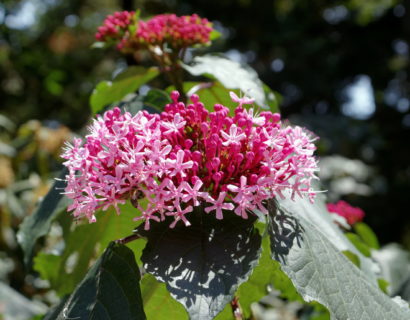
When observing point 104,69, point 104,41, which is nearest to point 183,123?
point 104,41

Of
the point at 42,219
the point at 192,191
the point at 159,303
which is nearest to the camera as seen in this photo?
the point at 192,191

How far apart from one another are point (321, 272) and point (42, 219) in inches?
28.5

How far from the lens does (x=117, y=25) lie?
152 cm

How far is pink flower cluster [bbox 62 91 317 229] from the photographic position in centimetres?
86

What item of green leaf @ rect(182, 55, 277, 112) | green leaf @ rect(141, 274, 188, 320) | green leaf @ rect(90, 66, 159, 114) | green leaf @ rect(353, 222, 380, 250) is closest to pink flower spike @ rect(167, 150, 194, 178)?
green leaf @ rect(141, 274, 188, 320)

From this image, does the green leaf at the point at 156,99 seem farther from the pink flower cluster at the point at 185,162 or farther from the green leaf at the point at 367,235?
the green leaf at the point at 367,235

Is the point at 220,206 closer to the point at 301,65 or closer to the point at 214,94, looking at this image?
the point at 214,94

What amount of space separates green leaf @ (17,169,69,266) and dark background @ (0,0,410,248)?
14.9 feet

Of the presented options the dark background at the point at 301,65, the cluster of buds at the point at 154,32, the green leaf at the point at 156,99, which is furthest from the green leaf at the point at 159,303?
the dark background at the point at 301,65

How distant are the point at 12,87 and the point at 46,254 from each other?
22.2ft

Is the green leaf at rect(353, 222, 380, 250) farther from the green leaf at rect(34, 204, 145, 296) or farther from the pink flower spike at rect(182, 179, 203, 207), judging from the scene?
the pink flower spike at rect(182, 179, 203, 207)

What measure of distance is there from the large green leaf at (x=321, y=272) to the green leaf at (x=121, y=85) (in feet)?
2.45

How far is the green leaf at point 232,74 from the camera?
1.36 meters

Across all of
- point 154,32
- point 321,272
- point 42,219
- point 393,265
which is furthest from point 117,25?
point 393,265
